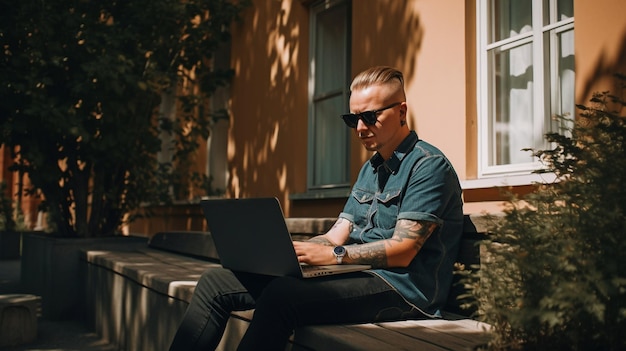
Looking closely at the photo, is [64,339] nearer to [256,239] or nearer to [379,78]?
[256,239]

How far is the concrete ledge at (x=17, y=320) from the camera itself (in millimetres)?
6168

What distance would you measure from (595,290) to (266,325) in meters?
1.47

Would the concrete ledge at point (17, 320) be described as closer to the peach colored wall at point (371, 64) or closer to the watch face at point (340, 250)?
Answer: the peach colored wall at point (371, 64)

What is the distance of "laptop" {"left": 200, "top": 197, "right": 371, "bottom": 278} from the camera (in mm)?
3111

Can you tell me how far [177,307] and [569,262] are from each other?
321 centimetres

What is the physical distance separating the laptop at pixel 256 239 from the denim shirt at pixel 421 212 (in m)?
0.25

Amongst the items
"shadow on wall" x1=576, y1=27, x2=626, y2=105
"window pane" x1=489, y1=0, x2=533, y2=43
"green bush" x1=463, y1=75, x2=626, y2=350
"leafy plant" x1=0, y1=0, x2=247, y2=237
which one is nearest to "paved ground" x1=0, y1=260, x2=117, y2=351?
"leafy plant" x1=0, y1=0, x2=247, y2=237

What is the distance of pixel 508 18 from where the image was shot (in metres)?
5.04

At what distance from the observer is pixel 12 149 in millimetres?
8711

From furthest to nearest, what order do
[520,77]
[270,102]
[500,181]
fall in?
[270,102], [520,77], [500,181]

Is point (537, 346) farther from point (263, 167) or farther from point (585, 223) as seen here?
point (263, 167)

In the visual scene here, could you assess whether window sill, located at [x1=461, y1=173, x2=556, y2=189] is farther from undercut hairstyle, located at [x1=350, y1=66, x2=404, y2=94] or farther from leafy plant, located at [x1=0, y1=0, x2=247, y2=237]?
leafy plant, located at [x1=0, y1=0, x2=247, y2=237]

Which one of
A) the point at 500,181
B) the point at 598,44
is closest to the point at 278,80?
the point at 500,181

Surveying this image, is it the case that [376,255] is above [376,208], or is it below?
below
